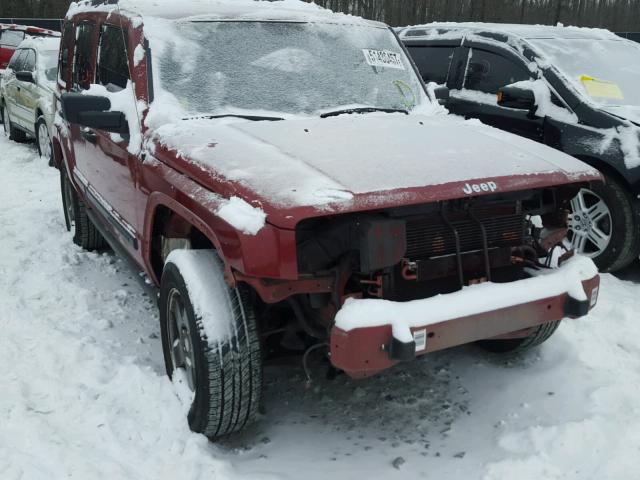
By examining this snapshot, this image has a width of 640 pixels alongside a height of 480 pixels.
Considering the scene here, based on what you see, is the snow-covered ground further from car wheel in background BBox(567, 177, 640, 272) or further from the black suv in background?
the black suv in background

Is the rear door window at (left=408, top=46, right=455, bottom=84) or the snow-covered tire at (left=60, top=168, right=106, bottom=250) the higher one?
the rear door window at (left=408, top=46, right=455, bottom=84)

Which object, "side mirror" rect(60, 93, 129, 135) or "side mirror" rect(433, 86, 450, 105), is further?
"side mirror" rect(433, 86, 450, 105)

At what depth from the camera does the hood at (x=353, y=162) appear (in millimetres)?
2463

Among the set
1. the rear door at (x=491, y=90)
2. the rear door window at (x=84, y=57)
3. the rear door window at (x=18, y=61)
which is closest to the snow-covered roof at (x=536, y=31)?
the rear door at (x=491, y=90)

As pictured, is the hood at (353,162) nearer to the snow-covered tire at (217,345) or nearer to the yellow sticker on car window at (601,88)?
the snow-covered tire at (217,345)

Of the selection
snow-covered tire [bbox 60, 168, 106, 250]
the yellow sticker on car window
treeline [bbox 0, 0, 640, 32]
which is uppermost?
the yellow sticker on car window

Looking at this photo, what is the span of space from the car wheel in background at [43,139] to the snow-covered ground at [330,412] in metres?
5.33

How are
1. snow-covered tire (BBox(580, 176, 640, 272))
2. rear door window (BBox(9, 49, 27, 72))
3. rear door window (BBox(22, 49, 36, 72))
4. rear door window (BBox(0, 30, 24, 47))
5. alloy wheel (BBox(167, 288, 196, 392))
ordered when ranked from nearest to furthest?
alloy wheel (BBox(167, 288, 196, 392)) < snow-covered tire (BBox(580, 176, 640, 272)) < rear door window (BBox(22, 49, 36, 72)) < rear door window (BBox(9, 49, 27, 72)) < rear door window (BBox(0, 30, 24, 47))

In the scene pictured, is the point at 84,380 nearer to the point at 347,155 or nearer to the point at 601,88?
the point at 347,155

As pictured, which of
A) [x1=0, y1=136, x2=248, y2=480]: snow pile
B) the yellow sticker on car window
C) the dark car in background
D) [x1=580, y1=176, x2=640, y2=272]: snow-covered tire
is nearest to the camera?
[x1=0, y1=136, x2=248, y2=480]: snow pile

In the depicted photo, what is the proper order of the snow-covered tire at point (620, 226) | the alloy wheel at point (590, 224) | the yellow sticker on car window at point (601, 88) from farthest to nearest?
1. the yellow sticker on car window at point (601, 88)
2. the alloy wheel at point (590, 224)
3. the snow-covered tire at point (620, 226)

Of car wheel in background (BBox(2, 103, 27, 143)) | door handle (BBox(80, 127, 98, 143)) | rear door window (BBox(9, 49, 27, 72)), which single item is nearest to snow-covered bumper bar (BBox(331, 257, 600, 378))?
door handle (BBox(80, 127, 98, 143))

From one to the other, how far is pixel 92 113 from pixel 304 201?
1677 mm

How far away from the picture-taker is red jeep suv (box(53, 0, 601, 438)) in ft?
8.20
